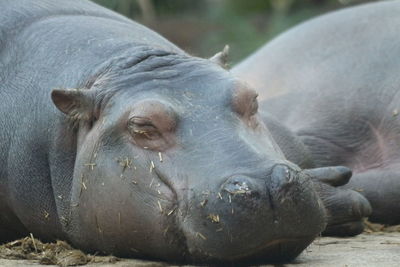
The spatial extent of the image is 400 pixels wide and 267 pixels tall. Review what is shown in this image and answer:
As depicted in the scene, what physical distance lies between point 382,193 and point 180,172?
2.06m

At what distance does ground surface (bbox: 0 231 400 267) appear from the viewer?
4.54 metres

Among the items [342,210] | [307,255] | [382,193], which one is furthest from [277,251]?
[382,193]

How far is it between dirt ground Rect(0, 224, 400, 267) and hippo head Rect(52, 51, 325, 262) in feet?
0.29

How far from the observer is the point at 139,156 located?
15.3 feet

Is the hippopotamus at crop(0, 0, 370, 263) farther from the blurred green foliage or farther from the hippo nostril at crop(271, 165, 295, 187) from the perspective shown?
the blurred green foliage

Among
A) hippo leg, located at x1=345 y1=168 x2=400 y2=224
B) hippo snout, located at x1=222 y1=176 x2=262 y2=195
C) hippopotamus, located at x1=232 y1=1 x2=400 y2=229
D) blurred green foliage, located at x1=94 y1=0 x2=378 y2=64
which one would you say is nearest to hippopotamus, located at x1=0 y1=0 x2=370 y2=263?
hippo snout, located at x1=222 y1=176 x2=262 y2=195

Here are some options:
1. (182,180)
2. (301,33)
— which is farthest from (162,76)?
(301,33)

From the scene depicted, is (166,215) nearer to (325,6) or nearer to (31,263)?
(31,263)

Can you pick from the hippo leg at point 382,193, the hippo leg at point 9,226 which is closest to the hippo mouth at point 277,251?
the hippo leg at point 9,226

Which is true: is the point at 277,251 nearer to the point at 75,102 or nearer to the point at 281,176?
the point at 281,176

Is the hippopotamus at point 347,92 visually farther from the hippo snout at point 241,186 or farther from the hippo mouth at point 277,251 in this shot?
the hippo snout at point 241,186

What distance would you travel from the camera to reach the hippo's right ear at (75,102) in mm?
4938

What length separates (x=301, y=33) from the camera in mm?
7512

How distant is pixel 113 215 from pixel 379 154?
2.34 m
